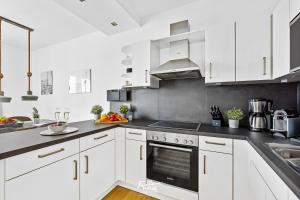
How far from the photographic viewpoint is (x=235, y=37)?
1628 millimetres

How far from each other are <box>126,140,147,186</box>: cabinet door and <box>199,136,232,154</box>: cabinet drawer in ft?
2.37

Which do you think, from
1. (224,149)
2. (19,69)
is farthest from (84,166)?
(19,69)

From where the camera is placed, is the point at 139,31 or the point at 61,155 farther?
the point at 139,31

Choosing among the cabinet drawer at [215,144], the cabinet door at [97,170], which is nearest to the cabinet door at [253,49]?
the cabinet drawer at [215,144]

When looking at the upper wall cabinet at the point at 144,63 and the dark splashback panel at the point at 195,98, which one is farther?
the upper wall cabinet at the point at 144,63

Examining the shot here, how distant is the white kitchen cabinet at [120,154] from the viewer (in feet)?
6.59

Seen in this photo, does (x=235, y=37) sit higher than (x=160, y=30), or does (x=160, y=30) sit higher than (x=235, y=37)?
(x=160, y=30)

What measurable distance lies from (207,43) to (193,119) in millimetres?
1040

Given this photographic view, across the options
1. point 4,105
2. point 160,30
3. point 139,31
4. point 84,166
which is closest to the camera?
point 84,166

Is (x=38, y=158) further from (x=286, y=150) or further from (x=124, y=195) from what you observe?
(x=286, y=150)

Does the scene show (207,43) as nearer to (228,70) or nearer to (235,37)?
(235,37)

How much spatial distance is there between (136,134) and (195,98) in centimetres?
99

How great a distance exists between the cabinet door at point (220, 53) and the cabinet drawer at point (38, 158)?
165cm

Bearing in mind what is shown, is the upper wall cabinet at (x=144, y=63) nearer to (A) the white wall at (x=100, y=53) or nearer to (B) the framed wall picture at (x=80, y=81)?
(A) the white wall at (x=100, y=53)
